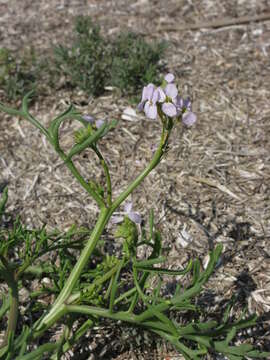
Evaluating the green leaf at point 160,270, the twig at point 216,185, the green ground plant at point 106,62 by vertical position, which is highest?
the green leaf at point 160,270

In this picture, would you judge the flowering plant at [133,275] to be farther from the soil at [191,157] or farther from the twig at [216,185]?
the twig at [216,185]

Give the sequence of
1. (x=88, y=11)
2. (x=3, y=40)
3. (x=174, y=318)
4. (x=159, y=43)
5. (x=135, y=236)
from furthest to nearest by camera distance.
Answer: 1. (x=88, y=11)
2. (x=3, y=40)
3. (x=159, y=43)
4. (x=174, y=318)
5. (x=135, y=236)

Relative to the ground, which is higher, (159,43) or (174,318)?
(159,43)

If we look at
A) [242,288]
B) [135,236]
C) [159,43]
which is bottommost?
[242,288]

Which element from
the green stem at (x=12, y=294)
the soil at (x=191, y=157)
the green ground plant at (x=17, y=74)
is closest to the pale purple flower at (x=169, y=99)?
the green stem at (x=12, y=294)

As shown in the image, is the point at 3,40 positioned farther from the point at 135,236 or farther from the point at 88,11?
the point at 135,236

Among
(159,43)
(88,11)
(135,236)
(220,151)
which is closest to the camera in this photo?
(135,236)

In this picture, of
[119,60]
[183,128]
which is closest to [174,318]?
[183,128]
